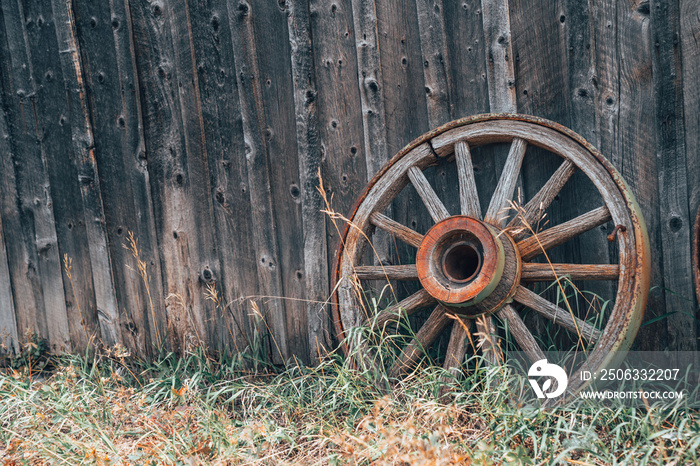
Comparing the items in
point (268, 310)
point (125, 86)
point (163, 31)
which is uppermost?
point (163, 31)

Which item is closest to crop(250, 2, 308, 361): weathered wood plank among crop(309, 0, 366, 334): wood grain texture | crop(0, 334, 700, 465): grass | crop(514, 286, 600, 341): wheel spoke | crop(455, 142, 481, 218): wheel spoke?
crop(309, 0, 366, 334): wood grain texture

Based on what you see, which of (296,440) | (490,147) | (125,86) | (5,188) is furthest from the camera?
(5,188)

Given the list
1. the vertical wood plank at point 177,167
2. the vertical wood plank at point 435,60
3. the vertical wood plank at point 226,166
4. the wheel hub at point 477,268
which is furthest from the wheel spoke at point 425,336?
the vertical wood plank at point 177,167

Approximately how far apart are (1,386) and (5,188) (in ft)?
4.53

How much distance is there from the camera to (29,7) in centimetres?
316

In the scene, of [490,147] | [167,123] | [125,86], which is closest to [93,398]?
[167,123]

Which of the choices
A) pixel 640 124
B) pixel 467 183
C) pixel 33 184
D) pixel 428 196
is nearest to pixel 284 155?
pixel 428 196

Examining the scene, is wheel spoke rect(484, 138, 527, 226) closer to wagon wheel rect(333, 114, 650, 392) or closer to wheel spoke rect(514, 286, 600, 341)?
wagon wheel rect(333, 114, 650, 392)

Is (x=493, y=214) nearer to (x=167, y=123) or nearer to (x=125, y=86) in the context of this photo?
(x=167, y=123)

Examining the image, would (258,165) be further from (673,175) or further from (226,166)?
(673,175)

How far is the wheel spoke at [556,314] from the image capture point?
5.90ft

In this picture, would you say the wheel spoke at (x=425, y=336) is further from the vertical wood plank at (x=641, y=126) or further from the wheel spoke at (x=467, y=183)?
the vertical wood plank at (x=641, y=126)

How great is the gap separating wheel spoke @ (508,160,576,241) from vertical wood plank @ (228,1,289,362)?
125 centimetres

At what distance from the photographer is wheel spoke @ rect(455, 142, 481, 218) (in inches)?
82.0
